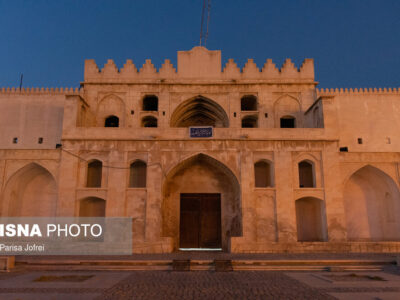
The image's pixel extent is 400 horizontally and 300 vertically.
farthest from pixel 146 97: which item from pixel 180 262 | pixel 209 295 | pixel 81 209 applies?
pixel 209 295

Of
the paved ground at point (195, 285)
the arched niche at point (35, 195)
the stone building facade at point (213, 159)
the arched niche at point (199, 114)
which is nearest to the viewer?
the paved ground at point (195, 285)

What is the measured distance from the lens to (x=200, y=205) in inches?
739

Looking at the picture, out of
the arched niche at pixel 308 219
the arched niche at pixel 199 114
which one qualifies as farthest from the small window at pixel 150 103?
the arched niche at pixel 308 219

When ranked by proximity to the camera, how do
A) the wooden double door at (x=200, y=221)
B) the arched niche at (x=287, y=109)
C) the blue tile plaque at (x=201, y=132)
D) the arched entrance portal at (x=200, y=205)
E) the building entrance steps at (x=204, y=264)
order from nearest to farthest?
the building entrance steps at (x=204, y=264), the blue tile plaque at (x=201, y=132), the arched entrance portal at (x=200, y=205), the wooden double door at (x=200, y=221), the arched niche at (x=287, y=109)

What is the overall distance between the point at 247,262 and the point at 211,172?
27.5 ft

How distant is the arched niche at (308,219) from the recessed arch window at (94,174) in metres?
11.2

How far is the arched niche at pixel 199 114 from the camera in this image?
2270cm

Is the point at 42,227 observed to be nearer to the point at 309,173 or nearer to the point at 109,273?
the point at 109,273

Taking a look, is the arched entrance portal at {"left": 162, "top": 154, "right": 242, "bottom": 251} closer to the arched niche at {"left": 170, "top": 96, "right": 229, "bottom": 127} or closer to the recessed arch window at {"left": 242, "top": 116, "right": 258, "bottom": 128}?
the arched niche at {"left": 170, "top": 96, "right": 229, "bottom": 127}

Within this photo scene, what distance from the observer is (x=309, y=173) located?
63.6 ft

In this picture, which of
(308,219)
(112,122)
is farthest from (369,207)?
(112,122)

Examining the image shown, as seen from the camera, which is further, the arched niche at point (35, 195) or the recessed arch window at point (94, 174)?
the arched niche at point (35, 195)

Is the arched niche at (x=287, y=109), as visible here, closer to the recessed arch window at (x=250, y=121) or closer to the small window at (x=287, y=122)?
the small window at (x=287, y=122)

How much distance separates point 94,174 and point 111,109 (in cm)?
547
